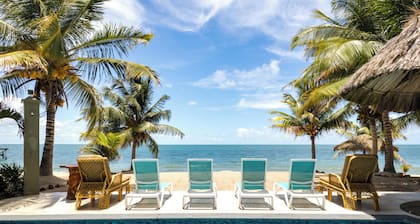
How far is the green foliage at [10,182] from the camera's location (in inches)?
268

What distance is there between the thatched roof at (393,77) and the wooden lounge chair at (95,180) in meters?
5.24

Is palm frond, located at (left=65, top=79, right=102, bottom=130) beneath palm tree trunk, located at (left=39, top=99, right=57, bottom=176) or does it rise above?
above

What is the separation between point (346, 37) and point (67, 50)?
28.9 feet

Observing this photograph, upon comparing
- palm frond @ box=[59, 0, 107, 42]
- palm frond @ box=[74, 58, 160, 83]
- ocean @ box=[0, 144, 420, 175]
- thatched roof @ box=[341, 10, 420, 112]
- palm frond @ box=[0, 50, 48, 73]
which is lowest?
ocean @ box=[0, 144, 420, 175]

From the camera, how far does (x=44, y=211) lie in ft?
17.5

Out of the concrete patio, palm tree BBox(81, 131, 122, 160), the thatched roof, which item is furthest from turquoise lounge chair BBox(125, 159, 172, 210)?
palm tree BBox(81, 131, 122, 160)

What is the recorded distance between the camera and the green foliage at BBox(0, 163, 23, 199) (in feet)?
22.3

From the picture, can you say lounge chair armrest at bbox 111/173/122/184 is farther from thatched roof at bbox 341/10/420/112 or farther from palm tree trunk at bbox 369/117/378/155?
palm tree trunk at bbox 369/117/378/155

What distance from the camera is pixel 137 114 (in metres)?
15.1

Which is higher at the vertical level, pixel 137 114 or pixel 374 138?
pixel 137 114

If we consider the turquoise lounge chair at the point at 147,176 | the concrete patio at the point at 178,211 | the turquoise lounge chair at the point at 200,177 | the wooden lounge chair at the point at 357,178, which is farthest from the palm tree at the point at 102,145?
the wooden lounge chair at the point at 357,178

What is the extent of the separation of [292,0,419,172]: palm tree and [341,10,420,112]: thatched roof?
97cm

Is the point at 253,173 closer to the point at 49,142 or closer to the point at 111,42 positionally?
the point at 111,42

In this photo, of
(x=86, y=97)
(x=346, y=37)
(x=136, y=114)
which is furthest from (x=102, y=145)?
(x=346, y=37)
